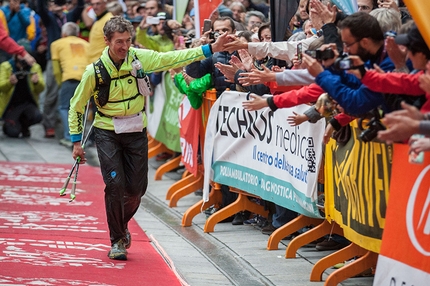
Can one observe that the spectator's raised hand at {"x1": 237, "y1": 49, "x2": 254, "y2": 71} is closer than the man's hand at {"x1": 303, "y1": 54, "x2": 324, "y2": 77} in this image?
No

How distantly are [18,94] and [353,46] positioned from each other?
41.2 feet

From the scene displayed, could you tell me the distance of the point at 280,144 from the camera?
909 cm

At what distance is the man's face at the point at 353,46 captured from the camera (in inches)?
246

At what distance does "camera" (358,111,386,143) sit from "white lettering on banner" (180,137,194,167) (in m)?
5.42

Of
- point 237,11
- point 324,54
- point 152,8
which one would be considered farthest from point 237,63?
point 152,8

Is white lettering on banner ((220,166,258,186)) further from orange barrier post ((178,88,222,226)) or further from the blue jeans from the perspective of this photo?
the blue jeans

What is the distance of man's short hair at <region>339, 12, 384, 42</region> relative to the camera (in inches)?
244

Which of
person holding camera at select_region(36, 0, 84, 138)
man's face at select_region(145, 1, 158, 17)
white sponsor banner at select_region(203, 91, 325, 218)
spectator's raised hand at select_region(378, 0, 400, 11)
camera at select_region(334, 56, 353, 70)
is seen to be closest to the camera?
camera at select_region(334, 56, 353, 70)

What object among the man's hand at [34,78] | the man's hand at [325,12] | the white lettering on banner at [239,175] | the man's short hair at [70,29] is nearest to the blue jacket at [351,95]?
the man's hand at [325,12]

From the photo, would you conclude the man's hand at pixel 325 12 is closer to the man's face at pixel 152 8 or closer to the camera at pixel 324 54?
the camera at pixel 324 54

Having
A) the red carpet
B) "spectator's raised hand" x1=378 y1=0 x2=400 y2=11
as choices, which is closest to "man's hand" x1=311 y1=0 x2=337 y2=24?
"spectator's raised hand" x1=378 y1=0 x2=400 y2=11

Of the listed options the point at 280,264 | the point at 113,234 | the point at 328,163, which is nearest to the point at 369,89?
the point at 328,163

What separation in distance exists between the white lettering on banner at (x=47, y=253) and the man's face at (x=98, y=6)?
8.16m

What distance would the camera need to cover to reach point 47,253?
8.67m
